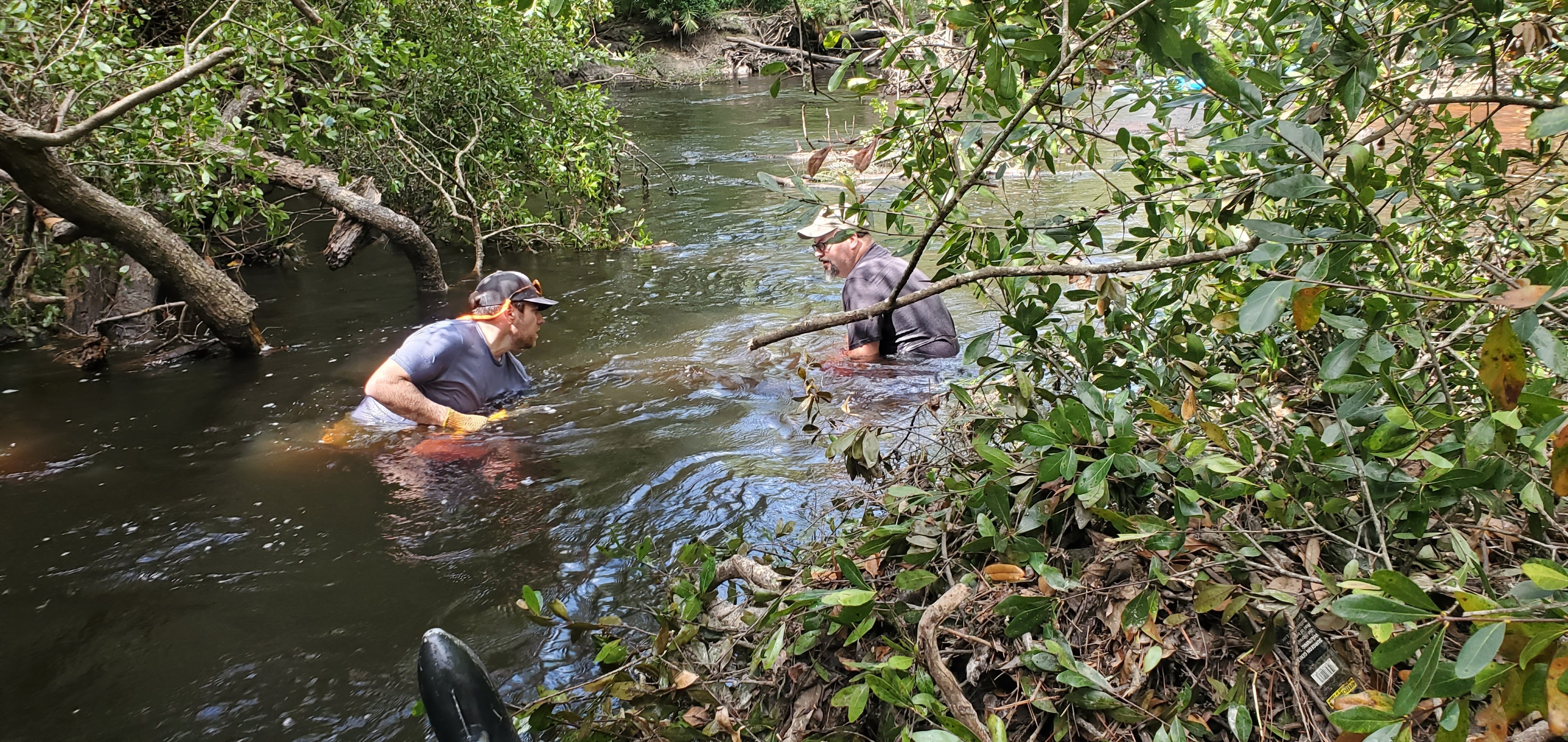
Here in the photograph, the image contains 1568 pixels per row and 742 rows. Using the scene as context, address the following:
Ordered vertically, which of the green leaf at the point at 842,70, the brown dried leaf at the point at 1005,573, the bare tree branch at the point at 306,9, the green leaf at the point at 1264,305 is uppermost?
the bare tree branch at the point at 306,9

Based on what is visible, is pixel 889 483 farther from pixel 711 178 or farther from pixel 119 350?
pixel 711 178

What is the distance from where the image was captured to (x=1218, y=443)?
6.16ft

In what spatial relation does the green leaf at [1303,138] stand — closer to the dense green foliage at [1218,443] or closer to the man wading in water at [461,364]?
the dense green foliage at [1218,443]

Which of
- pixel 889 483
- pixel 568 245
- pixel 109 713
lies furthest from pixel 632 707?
pixel 568 245

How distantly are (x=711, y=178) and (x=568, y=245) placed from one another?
5.10 meters

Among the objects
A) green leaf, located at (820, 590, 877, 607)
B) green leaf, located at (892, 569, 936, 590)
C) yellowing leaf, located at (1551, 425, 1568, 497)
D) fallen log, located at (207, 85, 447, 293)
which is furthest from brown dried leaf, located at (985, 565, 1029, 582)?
fallen log, located at (207, 85, 447, 293)

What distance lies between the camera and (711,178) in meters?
14.8

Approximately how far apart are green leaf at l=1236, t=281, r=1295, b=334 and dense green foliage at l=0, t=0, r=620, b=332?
2096 millimetres

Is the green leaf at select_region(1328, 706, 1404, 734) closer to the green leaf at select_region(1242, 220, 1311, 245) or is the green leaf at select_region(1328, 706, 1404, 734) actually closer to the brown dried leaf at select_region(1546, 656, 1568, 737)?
the brown dried leaf at select_region(1546, 656, 1568, 737)

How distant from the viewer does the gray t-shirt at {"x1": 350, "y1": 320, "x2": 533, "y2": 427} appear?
5477mm

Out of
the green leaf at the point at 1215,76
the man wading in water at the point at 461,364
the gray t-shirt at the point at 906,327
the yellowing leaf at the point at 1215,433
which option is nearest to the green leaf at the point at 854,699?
the yellowing leaf at the point at 1215,433

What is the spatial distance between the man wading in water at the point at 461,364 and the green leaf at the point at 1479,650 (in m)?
5.29

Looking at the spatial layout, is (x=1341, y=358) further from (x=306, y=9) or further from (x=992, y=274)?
(x=306, y=9)

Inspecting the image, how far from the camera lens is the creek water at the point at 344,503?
329 centimetres
